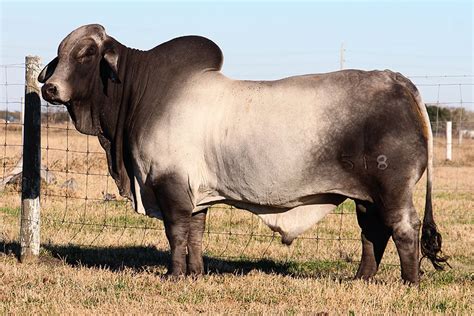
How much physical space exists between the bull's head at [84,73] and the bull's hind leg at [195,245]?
4.38ft

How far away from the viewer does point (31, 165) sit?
9492mm

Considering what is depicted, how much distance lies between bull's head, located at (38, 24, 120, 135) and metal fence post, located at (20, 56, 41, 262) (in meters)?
0.92

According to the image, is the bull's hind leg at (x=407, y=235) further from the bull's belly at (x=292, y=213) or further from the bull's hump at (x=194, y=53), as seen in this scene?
the bull's hump at (x=194, y=53)

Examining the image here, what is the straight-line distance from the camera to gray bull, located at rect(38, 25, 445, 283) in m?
7.62

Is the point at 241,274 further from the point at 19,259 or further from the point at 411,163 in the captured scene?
the point at 19,259

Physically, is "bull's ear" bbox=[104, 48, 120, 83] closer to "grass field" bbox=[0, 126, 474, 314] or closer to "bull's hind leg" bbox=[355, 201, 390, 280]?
"grass field" bbox=[0, 126, 474, 314]

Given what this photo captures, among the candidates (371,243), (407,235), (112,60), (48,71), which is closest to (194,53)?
(112,60)

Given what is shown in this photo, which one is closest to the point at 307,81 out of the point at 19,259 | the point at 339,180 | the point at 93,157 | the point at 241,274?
the point at 339,180

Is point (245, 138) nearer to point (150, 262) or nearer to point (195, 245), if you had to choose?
point (195, 245)

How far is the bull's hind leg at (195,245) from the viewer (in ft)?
28.1

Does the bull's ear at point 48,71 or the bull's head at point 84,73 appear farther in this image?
the bull's ear at point 48,71

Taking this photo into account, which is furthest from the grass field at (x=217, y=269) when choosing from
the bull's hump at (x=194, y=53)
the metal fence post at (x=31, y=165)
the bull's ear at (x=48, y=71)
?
the bull's hump at (x=194, y=53)

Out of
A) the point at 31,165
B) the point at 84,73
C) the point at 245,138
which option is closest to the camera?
the point at 245,138

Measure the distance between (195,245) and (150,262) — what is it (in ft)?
3.85
